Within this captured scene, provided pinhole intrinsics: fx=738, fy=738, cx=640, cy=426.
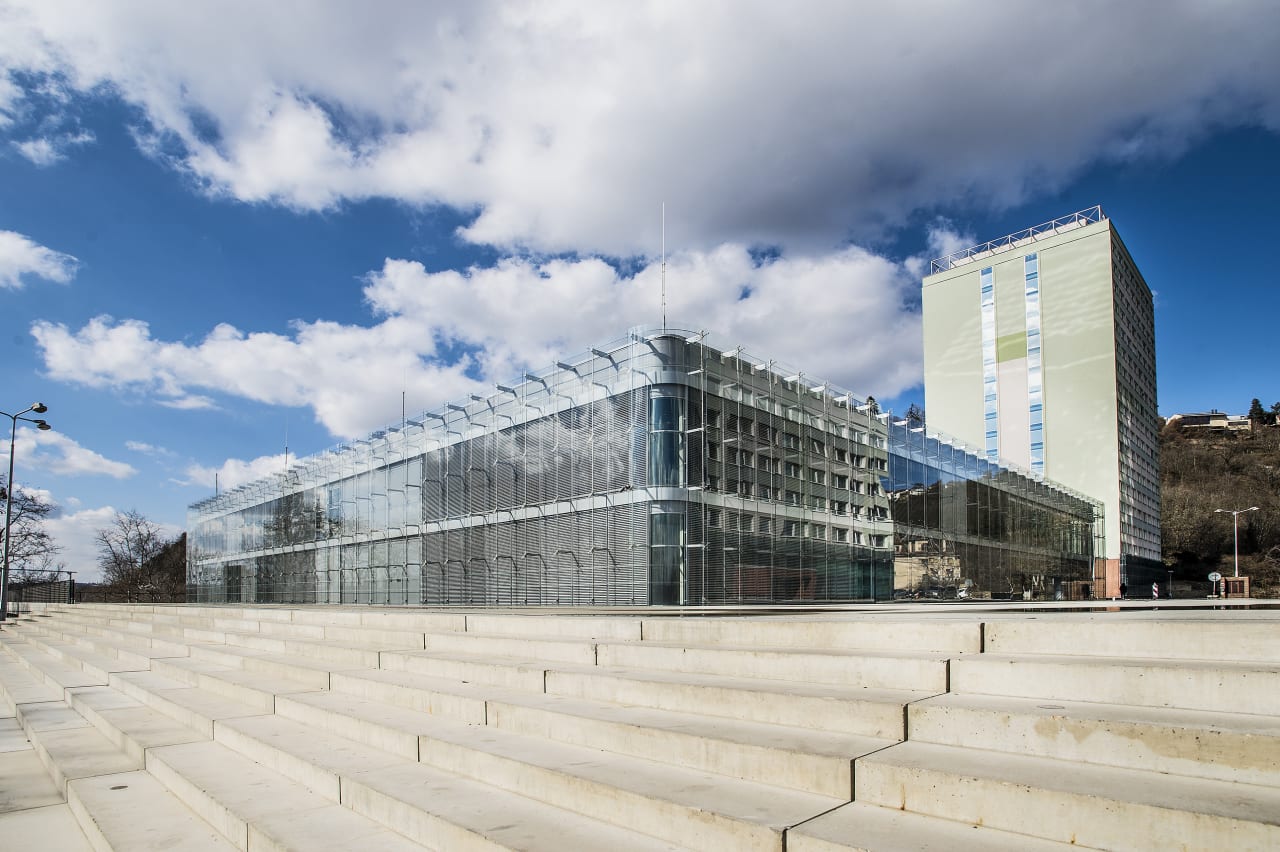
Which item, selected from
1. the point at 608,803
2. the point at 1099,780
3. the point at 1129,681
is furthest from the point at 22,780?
the point at 1129,681

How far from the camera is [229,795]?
4.64 meters

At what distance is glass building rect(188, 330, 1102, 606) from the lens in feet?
59.5

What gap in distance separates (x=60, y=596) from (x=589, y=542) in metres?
32.0

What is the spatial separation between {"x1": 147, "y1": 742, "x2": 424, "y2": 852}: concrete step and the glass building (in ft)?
41.6

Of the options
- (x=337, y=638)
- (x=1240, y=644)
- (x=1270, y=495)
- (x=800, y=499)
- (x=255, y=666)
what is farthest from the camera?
(x=1270, y=495)

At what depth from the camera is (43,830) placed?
16.1 feet

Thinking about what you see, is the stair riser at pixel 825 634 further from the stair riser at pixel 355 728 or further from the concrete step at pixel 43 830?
the concrete step at pixel 43 830

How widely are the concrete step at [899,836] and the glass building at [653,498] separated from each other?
14810 millimetres

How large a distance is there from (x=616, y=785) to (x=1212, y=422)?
202821 millimetres

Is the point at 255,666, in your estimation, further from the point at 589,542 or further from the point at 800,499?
the point at 800,499

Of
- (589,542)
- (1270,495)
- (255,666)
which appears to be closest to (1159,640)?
(255,666)

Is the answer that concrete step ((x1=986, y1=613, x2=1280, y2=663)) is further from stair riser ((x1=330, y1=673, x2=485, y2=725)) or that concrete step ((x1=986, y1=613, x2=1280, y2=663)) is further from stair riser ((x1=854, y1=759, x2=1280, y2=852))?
stair riser ((x1=330, y1=673, x2=485, y2=725))

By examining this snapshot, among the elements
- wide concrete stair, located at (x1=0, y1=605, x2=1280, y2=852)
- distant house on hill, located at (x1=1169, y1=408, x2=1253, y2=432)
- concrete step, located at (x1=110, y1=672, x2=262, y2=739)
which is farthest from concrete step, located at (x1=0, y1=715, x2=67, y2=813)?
distant house on hill, located at (x1=1169, y1=408, x2=1253, y2=432)

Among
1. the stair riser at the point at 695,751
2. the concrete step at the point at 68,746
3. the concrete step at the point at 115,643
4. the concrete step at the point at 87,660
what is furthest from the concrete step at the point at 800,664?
the concrete step at the point at 115,643
